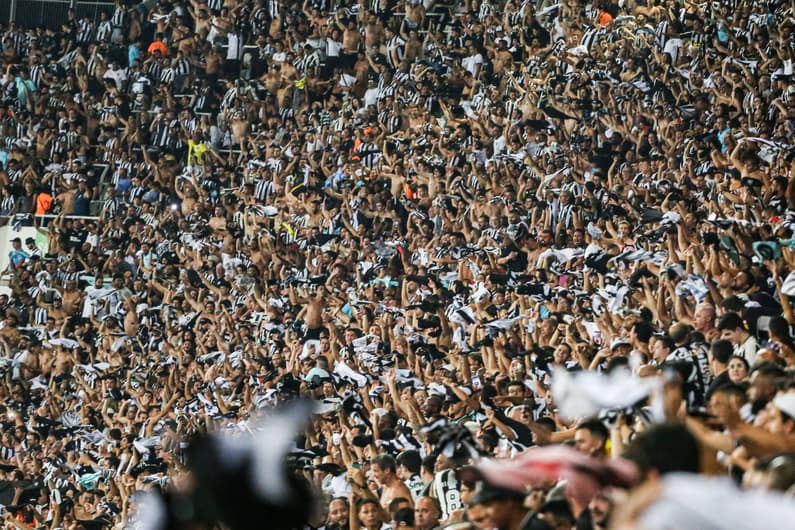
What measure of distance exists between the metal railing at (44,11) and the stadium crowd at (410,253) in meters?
0.55

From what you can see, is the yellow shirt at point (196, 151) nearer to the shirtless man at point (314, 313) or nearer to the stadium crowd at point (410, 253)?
the stadium crowd at point (410, 253)

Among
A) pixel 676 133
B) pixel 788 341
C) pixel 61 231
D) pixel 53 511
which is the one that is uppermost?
pixel 676 133

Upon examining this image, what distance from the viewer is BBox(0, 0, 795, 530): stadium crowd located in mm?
Result: 5594

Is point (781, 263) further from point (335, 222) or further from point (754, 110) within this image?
point (335, 222)

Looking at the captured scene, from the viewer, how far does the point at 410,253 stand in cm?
1320

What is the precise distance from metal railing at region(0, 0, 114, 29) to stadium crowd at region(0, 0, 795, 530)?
21.6 inches

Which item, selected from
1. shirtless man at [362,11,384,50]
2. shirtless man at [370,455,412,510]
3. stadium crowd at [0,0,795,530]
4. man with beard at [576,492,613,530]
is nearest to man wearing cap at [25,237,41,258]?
stadium crowd at [0,0,795,530]

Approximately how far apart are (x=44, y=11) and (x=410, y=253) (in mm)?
12993

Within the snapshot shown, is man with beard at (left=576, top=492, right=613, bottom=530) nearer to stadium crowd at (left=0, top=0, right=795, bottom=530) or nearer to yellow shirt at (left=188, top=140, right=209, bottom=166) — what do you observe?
stadium crowd at (left=0, top=0, right=795, bottom=530)

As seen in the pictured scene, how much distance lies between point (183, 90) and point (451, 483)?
1443 centimetres

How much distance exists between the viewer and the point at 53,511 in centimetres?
1197

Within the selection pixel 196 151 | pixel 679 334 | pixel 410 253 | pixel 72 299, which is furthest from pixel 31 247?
pixel 679 334

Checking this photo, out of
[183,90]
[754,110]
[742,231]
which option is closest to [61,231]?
[183,90]

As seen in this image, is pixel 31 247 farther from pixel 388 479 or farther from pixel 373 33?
pixel 388 479
